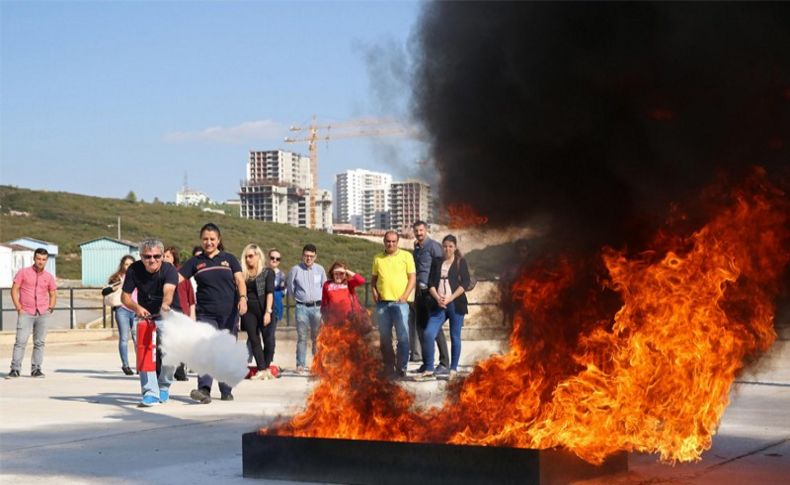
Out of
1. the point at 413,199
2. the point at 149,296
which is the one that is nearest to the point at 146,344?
the point at 149,296

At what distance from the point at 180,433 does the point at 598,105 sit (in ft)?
15.1

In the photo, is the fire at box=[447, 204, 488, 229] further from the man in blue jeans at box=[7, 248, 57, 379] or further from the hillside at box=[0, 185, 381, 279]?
the hillside at box=[0, 185, 381, 279]

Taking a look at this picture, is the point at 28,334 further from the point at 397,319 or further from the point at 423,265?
the point at 423,265

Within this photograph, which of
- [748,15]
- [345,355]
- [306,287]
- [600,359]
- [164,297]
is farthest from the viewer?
[306,287]

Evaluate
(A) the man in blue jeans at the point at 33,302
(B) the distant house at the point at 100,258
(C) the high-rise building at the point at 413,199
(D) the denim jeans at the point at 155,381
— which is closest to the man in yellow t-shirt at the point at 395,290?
(D) the denim jeans at the point at 155,381

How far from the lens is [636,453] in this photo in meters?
7.66

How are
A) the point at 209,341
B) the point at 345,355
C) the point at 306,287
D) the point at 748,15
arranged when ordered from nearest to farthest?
the point at 748,15 → the point at 345,355 → the point at 209,341 → the point at 306,287

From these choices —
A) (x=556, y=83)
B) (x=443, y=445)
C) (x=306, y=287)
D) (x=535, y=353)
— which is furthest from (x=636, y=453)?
(x=306, y=287)

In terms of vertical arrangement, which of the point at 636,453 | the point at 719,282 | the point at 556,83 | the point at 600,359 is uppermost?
the point at 556,83

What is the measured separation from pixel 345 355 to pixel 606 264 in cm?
180

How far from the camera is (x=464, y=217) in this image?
7316 mm

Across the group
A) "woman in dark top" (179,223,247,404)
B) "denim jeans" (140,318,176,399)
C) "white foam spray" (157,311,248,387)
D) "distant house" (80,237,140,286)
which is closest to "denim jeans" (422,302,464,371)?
"woman in dark top" (179,223,247,404)

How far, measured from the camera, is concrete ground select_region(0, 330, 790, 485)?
281 inches

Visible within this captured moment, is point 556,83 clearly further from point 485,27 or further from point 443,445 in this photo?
point 443,445
